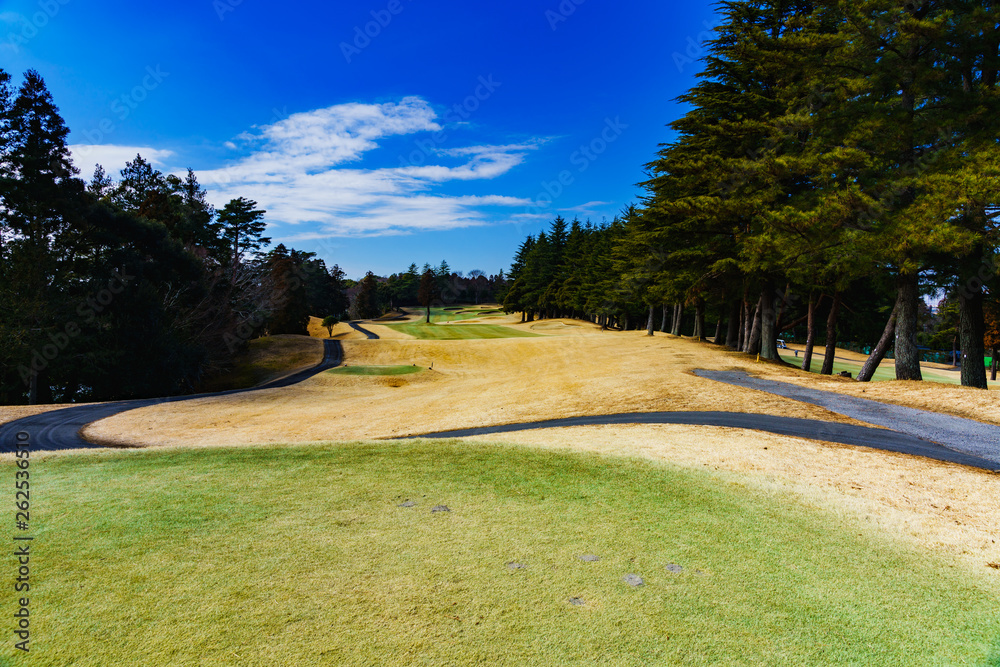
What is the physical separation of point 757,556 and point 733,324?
3238cm

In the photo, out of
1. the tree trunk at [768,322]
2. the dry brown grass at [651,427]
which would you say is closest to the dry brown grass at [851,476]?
the dry brown grass at [651,427]

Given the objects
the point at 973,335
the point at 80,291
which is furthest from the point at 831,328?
the point at 80,291

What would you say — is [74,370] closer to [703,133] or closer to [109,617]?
[109,617]

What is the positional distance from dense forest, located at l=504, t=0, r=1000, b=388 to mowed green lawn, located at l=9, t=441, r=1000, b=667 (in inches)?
527

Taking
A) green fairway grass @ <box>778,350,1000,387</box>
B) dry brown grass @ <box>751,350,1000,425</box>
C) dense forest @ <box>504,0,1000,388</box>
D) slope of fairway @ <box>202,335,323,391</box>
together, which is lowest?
slope of fairway @ <box>202,335,323,391</box>

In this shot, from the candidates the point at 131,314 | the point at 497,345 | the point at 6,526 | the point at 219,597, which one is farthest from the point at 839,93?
the point at 131,314

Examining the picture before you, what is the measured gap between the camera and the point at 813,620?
3.58 meters

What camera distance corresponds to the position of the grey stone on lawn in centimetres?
396

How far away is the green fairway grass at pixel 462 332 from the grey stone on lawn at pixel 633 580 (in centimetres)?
4481

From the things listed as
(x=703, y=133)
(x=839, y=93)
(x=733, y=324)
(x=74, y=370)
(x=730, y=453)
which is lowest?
(x=74, y=370)

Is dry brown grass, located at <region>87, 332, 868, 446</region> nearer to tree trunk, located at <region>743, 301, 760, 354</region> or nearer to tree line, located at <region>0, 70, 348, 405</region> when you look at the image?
tree trunk, located at <region>743, 301, 760, 354</region>

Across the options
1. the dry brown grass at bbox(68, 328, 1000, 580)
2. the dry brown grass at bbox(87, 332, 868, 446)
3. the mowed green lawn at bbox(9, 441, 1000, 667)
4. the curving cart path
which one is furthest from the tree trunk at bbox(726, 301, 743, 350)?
the mowed green lawn at bbox(9, 441, 1000, 667)

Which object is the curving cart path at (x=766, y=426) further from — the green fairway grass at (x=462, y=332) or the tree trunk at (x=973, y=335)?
the green fairway grass at (x=462, y=332)

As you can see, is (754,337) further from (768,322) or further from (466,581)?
(466,581)
